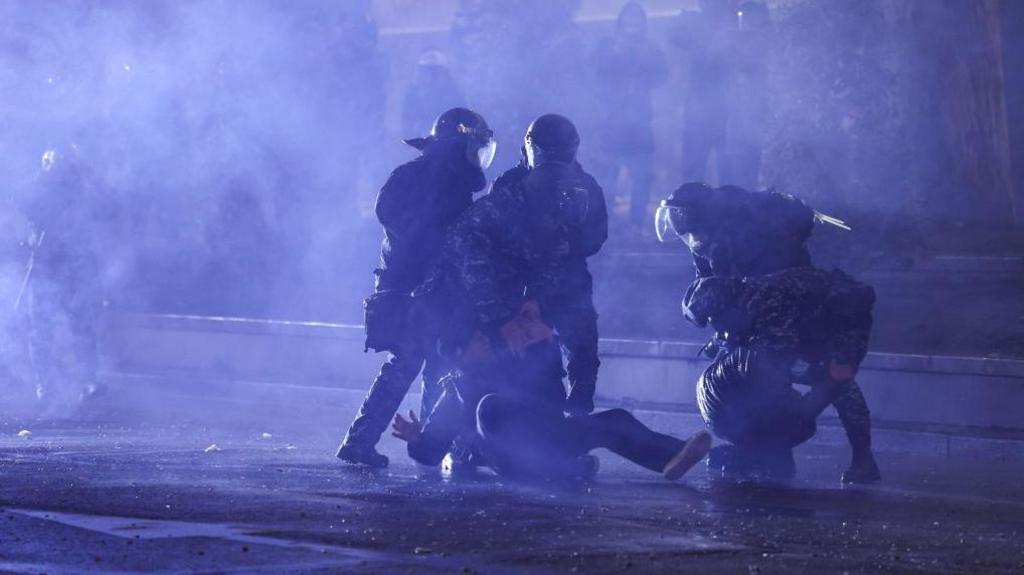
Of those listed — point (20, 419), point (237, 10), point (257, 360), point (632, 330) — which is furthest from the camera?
point (237, 10)

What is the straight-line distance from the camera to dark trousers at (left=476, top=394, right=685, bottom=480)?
7539 millimetres

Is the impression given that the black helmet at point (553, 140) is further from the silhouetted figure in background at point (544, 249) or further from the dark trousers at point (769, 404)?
the dark trousers at point (769, 404)

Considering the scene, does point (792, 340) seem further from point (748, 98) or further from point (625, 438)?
point (748, 98)

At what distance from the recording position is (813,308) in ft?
26.3

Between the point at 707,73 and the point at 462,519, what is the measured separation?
39.5ft

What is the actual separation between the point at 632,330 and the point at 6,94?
12.0m

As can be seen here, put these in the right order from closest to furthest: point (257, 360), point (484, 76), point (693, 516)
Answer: point (693, 516) → point (257, 360) → point (484, 76)

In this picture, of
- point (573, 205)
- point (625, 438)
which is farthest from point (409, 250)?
point (625, 438)

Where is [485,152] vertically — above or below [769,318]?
above

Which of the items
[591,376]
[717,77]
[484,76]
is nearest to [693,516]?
[591,376]

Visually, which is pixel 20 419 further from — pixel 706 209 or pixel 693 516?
pixel 693 516

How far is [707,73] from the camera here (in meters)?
17.4

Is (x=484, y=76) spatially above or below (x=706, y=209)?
above

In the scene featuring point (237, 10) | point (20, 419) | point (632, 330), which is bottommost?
point (20, 419)
